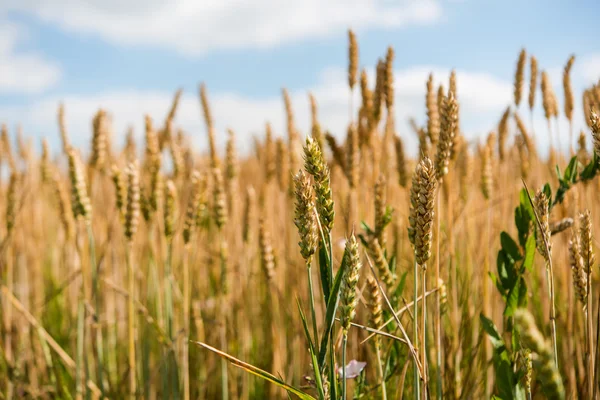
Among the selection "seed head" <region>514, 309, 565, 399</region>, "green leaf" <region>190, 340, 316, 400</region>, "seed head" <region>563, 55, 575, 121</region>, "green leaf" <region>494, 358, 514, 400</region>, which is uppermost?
"seed head" <region>563, 55, 575, 121</region>

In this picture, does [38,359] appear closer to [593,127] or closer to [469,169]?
[469,169]

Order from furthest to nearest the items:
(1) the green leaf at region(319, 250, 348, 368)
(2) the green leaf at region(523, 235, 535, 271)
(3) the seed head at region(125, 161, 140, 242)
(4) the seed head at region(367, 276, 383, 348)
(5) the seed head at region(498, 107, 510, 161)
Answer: (5) the seed head at region(498, 107, 510, 161), (3) the seed head at region(125, 161, 140, 242), (2) the green leaf at region(523, 235, 535, 271), (4) the seed head at region(367, 276, 383, 348), (1) the green leaf at region(319, 250, 348, 368)

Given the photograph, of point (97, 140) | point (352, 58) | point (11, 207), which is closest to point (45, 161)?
point (11, 207)

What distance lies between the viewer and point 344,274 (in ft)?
1.80

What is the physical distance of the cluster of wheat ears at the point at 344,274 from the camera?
1.96ft

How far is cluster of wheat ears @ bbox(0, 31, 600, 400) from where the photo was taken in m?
0.60

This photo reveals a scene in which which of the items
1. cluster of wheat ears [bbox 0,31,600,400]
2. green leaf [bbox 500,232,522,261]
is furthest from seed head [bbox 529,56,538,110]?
green leaf [bbox 500,232,522,261]

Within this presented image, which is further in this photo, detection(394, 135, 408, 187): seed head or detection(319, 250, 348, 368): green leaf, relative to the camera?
detection(394, 135, 408, 187): seed head

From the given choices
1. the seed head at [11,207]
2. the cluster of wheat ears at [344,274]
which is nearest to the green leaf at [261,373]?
the cluster of wheat ears at [344,274]

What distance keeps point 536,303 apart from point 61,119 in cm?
169

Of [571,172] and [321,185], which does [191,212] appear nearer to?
[321,185]

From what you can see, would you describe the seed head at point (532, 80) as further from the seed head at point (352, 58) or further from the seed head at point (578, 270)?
the seed head at point (578, 270)

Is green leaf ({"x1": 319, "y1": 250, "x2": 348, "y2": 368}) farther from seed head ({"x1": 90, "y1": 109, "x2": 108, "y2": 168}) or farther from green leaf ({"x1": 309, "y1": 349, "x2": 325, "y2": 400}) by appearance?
seed head ({"x1": 90, "y1": 109, "x2": 108, "y2": 168})

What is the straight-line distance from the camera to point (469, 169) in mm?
1593
